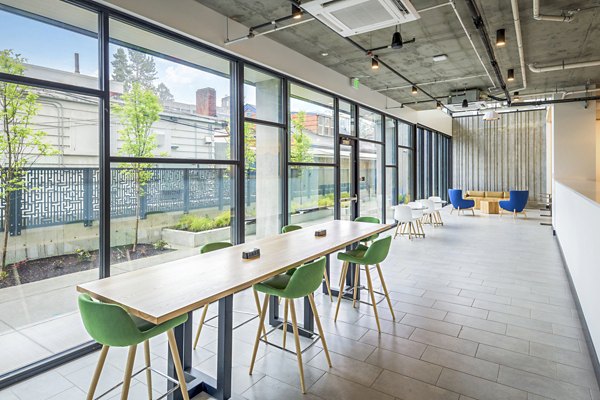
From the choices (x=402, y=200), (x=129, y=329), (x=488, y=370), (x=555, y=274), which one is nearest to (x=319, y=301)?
(x=488, y=370)

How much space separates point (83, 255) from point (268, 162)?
2713 millimetres

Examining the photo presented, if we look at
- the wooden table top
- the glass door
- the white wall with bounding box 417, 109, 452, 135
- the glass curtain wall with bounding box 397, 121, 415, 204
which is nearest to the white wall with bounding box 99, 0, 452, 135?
the glass door

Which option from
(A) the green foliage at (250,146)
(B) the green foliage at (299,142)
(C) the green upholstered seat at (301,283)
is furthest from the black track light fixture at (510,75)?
(C) the green upholstered seat at (301,283)

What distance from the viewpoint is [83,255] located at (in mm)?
3105

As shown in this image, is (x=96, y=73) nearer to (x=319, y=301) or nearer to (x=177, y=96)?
(x=177, y=96)

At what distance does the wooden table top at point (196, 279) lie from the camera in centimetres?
182

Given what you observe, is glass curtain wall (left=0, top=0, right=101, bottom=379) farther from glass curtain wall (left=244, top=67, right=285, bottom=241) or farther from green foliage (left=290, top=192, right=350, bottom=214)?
green foliage (left=290, top=192, right=350, bottom=214)

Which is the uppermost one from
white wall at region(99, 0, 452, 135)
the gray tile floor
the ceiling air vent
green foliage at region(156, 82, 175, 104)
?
white wall at region(99, 0, 452, 135)

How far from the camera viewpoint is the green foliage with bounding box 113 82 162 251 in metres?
3.37

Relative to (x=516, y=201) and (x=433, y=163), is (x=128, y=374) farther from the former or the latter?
(x=433, y=163)

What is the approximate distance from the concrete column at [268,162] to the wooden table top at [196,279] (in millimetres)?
1802

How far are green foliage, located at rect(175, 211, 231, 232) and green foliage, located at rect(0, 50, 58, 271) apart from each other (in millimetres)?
1513

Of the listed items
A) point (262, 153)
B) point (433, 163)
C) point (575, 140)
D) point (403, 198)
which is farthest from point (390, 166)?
point (262, 153)

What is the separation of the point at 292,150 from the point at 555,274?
422cm
